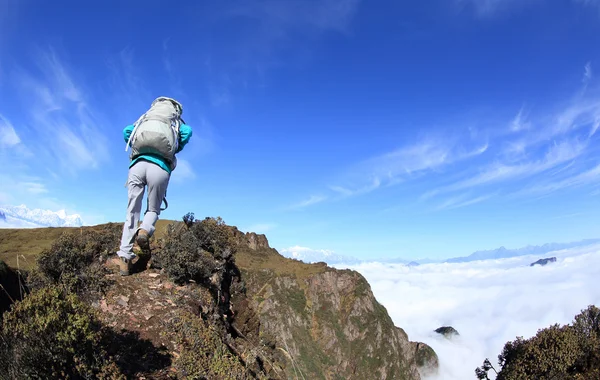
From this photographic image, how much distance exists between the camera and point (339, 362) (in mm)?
100438

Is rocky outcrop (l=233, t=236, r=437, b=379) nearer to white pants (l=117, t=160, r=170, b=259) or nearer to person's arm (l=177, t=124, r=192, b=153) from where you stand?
white pants (l=117, t=160, r=170, b=259)

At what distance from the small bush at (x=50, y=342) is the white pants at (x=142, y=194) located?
319cm

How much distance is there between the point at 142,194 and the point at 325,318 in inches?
4276

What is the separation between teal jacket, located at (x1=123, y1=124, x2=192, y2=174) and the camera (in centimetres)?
740

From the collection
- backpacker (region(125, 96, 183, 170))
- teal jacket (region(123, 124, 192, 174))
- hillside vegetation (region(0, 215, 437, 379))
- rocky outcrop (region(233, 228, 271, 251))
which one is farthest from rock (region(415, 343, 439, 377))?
backpacker (region(125, 96, 183, 170))

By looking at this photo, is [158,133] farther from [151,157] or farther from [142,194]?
[142,194]

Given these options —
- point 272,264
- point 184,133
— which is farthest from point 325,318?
point 184,133

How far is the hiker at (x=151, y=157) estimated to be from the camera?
7168 mm

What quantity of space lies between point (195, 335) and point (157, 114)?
4.57m

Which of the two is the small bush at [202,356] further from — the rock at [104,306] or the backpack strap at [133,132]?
the backpack strap at [133,132]

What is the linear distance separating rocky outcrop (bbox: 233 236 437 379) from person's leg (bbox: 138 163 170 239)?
82.7 meters

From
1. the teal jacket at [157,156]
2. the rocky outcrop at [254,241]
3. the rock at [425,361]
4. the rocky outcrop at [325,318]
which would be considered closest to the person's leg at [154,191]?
the teal jacket at [157,156]

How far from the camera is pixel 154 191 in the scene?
758 cm

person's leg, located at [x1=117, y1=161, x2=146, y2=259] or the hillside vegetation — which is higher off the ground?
person's leg, located at [x1=117, y1=161, x2=146, y2=259]
